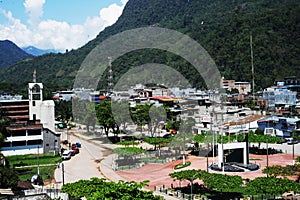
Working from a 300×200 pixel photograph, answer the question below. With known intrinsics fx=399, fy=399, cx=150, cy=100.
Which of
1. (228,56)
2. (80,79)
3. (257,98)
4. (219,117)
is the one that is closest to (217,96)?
(257,98)

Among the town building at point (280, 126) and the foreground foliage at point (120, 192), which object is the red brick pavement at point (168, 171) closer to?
the foreground foliage at point (120, 192)

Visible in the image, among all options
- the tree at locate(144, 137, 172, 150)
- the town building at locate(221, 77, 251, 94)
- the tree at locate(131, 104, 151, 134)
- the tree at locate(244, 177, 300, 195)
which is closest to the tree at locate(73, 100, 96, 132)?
the tree at locate(131, 104, 151, 134)

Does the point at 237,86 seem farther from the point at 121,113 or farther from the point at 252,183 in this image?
the point at 252,183

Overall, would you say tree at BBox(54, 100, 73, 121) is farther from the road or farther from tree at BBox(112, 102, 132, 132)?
the road

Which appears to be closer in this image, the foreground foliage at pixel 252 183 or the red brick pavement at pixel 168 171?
the foreground foliage at pixel 252 183

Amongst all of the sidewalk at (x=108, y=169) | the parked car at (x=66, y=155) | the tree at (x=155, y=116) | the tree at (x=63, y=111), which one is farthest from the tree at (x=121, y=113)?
the tree at (x=63, y=111)

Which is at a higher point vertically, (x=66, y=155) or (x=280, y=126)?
(x=280, y=126)

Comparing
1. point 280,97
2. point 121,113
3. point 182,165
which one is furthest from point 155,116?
point 280,97

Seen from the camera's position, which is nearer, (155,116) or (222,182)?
(222,182)
